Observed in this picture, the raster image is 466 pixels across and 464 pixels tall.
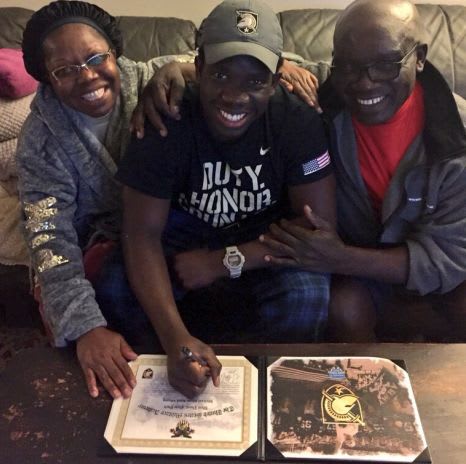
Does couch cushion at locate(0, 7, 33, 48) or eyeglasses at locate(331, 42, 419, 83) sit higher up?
eyeglasses at locate(331, 42, 419, 83)

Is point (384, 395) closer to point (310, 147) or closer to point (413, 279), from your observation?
point (413, 279)

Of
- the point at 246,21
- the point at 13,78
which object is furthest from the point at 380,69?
the point at 13,78

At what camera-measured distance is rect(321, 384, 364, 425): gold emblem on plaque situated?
941mm

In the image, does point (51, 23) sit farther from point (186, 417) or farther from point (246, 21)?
point (186, 417)

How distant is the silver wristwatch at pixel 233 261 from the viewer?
4.06 feet

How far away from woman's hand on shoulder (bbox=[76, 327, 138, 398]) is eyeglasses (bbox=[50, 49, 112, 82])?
0.52 m

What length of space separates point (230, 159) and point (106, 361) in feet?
1.56

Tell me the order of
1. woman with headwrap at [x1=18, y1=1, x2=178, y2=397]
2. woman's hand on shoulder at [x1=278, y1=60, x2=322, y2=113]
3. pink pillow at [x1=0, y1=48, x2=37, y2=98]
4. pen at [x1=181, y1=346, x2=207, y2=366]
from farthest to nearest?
pink pillow at [x1=0, y1=48, x2=37, y2=98], woman's hand on shoulder at [x1=278, y1=60, x2=322, y2=113], woman with headwrap at [x1=18, y1=1, x2=178, y2=397], pen at [x1=181, y1=346, x2=207, y2=366]

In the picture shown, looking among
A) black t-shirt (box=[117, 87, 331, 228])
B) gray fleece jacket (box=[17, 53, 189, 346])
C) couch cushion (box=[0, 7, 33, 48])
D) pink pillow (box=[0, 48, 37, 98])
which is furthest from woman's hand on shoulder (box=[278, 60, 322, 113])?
couch cushion (box=[0, 7, 33, 48])

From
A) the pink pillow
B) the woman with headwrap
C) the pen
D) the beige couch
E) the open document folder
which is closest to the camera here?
the open document folder

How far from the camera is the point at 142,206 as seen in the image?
3.80 feet

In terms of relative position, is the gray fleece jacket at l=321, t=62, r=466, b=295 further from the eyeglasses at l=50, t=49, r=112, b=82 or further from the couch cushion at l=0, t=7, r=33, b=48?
the couch cushion at l=0, t=7, r=33, b=48

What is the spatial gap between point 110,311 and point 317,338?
0.48 meters

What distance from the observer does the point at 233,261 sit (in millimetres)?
1236
